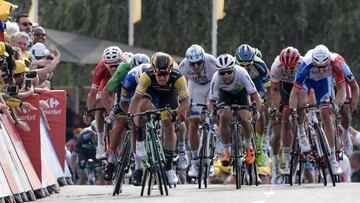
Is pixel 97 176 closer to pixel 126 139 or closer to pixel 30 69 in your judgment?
pixel 30 69

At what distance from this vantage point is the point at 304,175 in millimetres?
24047

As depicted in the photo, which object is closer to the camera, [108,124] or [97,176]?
[108,124]

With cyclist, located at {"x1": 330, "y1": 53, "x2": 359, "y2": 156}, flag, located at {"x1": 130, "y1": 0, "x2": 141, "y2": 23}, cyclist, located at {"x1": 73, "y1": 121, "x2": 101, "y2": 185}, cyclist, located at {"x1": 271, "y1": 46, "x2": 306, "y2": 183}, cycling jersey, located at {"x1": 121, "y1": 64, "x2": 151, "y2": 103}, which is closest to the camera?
cycling jersey, located at {"x1": 121, "y1": 64, "x2": 151, "y2": 103}

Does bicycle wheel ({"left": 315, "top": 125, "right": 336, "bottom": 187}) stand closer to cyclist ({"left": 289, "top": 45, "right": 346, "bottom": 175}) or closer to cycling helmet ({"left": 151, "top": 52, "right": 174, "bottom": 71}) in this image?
cyclist ({"left": 289, "top": 45, "right": 346, "bottom": 175})

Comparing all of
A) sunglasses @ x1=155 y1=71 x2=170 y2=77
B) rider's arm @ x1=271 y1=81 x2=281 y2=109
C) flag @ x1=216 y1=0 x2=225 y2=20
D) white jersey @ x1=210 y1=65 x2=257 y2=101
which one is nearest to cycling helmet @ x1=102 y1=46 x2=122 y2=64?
white jersey @ x1=210 y1=65 x2=257 y2=101

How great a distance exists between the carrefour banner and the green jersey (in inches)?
75.6

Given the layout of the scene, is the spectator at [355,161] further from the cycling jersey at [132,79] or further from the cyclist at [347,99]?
the cycling jersey at [132,79]

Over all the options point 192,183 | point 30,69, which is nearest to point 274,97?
point 192,183

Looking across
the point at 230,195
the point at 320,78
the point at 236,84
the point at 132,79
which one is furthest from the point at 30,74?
the point at 320,78

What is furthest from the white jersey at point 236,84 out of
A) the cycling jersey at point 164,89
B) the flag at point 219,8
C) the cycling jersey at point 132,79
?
the flag at point 219,8

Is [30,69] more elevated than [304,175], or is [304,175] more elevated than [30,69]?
[30,69]

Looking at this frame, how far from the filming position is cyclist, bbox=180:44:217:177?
23.1 meters

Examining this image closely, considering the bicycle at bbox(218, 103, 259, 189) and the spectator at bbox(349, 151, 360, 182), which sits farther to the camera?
the spectator at bbox(349, 151, 360, 182)

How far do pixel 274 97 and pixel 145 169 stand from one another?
4.75 m
